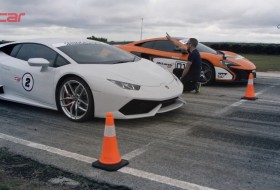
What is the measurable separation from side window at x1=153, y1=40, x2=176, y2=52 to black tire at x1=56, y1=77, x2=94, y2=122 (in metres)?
4.77

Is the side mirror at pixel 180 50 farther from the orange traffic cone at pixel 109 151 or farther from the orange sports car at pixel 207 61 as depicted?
the orange traffic cone at pixel 109 151

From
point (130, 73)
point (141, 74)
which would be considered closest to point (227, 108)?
point (141, 74)

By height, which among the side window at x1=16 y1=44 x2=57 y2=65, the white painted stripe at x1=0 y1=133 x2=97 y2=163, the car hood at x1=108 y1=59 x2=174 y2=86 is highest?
the side window at x1=16 y1=44 x2=57 y2=65

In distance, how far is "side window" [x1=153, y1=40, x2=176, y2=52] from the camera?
10.1 m

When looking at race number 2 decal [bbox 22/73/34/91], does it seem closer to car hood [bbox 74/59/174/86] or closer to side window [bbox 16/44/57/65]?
side window [bbox 16/44/57/65]

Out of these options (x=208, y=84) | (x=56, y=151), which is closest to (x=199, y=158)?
(x=56, y=151)

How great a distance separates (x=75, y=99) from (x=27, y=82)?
1.15 meters

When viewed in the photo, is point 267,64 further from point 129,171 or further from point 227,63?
point 129,171

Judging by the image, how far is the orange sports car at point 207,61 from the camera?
9625 millimetres

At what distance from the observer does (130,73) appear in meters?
5.75

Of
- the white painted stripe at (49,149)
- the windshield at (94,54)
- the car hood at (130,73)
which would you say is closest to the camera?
the white painted stripe at (49,149)

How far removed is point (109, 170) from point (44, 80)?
2748mm

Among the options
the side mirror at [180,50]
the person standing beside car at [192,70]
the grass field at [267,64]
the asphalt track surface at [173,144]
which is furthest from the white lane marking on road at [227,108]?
the grass field at [267,64]

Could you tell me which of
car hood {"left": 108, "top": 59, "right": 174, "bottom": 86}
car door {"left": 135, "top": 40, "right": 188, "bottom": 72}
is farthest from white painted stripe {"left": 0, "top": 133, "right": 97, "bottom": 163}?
car door {"left": 135, "top": 40, "right": 188, "bottom": 72}
